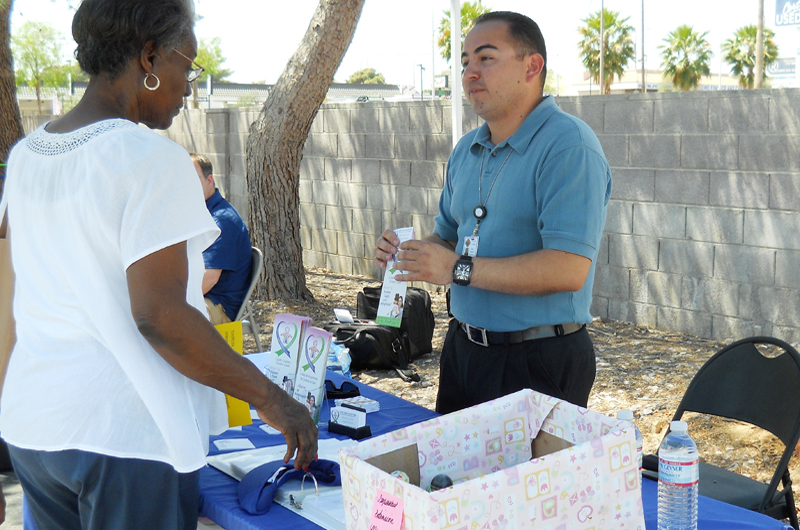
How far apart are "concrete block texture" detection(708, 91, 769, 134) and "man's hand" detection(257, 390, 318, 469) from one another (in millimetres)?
4276

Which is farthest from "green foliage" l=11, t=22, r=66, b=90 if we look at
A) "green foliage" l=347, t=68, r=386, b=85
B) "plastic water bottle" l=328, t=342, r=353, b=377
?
"green foliage" l=347, t=68, r=386, b=85

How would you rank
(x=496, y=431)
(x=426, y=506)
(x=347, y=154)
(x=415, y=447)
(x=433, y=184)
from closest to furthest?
(x=426, y=506)
(x=415, y=447)
(x=496, y=431)
(x=433, y=184)
(x=347, y=154)

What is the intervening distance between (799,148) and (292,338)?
3.77 meters

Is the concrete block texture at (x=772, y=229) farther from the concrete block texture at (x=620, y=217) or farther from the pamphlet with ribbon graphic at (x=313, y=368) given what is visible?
the pamphlet with ribbon graphic at (x=313, y=368)

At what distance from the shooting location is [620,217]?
5.64 metres

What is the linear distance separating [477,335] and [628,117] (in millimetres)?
3713

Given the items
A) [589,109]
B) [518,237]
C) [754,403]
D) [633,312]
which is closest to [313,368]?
[518,237]

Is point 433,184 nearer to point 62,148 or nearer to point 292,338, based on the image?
point 292,338

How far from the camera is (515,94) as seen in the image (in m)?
2.21

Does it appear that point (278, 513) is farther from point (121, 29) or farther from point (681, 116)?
point (681, 116)

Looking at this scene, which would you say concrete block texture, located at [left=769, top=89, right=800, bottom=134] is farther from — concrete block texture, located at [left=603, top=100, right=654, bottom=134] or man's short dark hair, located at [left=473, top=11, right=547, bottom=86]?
man's short dark hair, located at [left=473, top=11, right=547, bottom=86]

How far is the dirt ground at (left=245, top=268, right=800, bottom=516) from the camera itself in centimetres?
361

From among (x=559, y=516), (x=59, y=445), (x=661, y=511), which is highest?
(x=59, y=445)

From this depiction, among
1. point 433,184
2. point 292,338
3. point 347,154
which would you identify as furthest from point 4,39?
point 292,338
